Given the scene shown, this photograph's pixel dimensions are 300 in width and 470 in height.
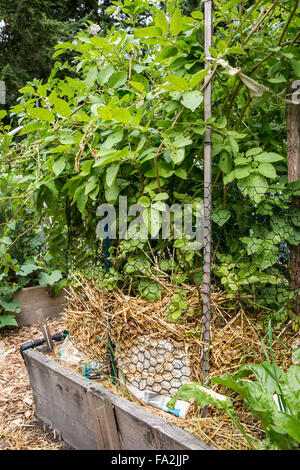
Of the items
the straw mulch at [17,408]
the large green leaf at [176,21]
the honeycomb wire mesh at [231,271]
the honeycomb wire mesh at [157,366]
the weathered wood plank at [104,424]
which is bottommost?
the straw mulch at [17,408]

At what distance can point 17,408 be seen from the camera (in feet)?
6.07

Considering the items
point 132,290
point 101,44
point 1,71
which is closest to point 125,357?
point 132,290

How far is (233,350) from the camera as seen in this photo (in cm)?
113

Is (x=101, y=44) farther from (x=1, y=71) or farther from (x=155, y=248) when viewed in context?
(x=1, y=71)

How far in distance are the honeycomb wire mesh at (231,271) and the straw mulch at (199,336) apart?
22mm

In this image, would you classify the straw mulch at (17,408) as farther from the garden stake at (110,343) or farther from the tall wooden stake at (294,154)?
the tall wooden stake at (294,154)

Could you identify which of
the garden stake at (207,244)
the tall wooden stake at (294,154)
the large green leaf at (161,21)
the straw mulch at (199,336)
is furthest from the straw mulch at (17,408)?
the large green leaf at (161,21)

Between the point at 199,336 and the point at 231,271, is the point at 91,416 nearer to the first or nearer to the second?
the point at 199,336

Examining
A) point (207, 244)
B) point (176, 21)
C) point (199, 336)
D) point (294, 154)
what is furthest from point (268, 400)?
point (176, 21)

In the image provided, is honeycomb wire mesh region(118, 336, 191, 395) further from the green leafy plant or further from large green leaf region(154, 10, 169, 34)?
large green leaf region(154, 10, 169, 34)

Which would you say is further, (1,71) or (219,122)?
(1,71)

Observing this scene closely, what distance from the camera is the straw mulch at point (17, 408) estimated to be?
1.54 m
